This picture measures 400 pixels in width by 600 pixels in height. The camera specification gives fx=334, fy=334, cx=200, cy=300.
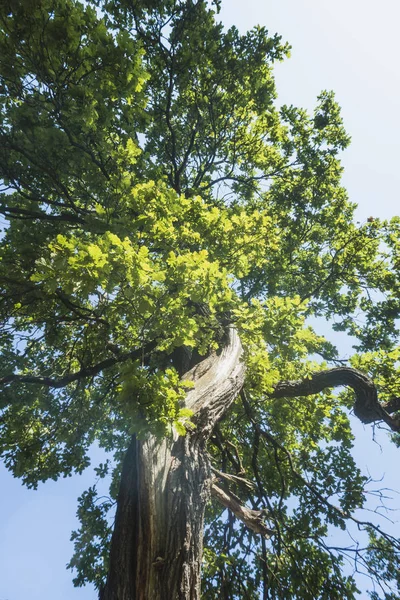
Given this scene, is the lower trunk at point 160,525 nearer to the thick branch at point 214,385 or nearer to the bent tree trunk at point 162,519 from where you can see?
the bent tree trunk at point 162,519

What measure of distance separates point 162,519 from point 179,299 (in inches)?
80.3

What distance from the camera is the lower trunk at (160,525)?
2639mm

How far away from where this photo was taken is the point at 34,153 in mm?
5055

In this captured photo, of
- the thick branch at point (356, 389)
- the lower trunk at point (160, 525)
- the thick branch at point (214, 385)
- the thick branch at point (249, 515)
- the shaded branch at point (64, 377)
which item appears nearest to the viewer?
the lower trunk at point (160, 525)

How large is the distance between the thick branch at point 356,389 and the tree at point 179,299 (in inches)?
1.5

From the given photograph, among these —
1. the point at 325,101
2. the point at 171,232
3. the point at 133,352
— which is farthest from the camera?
the point at 325,101

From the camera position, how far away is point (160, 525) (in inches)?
116

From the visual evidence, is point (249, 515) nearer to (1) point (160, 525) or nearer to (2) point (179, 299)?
(1) point (160, 525)

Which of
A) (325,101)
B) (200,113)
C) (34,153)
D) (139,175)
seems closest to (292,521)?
(139,175)

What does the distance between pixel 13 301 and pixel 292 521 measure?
7.45 metres

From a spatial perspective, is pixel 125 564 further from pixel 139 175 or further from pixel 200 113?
pixel 200 113

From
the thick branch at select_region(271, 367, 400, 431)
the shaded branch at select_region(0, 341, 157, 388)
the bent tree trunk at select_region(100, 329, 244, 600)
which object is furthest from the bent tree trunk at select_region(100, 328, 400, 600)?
the thick branch at select_region(271, 367, 400, 431)

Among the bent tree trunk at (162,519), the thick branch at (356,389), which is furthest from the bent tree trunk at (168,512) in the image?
the thick branch at (356,389)

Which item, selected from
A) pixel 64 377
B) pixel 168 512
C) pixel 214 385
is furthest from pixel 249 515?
pixel 64 377
